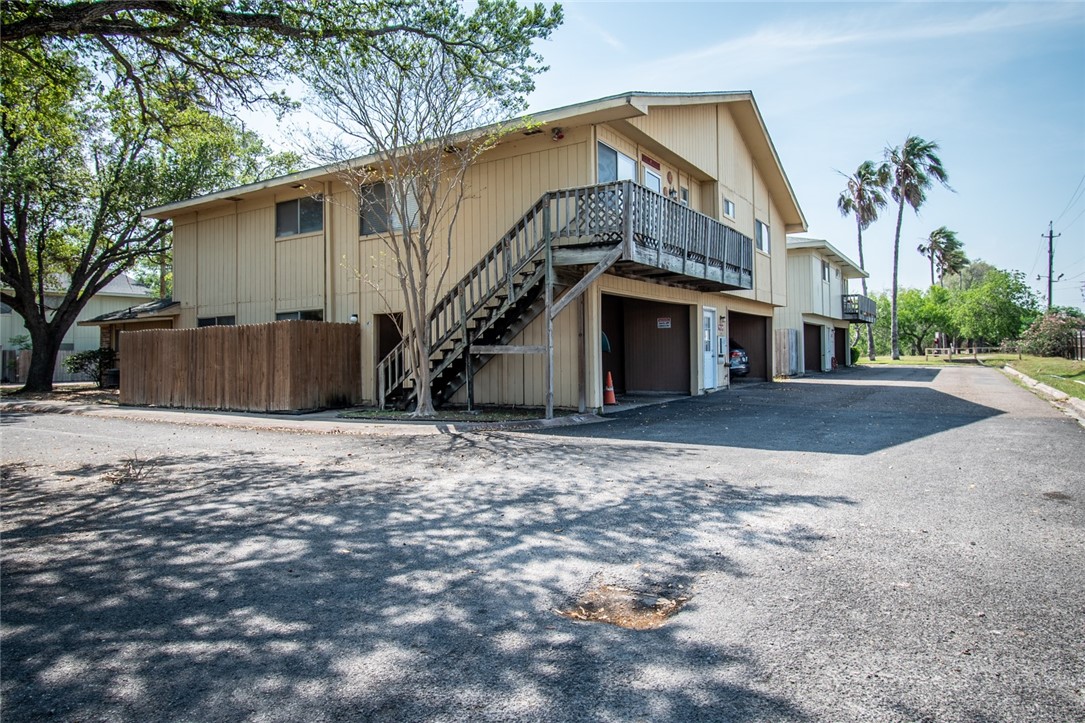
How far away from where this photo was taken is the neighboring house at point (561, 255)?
1270 centimetres

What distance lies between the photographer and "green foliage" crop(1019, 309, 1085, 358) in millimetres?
36969

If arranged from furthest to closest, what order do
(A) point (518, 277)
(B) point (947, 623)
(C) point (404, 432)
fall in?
1. (A) point (518, 277)
2. (C) point (404, 432)
3. (B) point (947, 623)

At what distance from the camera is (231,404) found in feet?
51.2

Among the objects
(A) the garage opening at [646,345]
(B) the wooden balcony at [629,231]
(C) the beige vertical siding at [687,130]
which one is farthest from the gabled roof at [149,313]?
(C) the beige vertical siding at [687,130]

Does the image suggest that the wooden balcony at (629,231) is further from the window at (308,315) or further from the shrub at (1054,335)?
the shrub at (1054,335)

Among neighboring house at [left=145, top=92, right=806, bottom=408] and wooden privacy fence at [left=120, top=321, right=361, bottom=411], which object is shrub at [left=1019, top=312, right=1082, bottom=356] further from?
wooden privacy fence at [left=120, top=321, right=361, bottom=411]

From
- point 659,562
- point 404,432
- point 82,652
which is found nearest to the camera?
point 82,652

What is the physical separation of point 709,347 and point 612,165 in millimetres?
7169

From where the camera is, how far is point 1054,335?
124ft

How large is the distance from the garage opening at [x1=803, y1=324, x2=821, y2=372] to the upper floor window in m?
16.6

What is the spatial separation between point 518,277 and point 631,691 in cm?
1094

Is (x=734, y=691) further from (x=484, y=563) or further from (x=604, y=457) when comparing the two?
(x=604, y=457)

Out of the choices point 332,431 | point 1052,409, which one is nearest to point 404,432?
point 332,431

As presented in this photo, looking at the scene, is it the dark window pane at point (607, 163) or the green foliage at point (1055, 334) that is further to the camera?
the green foliage at point (1055, 334)
